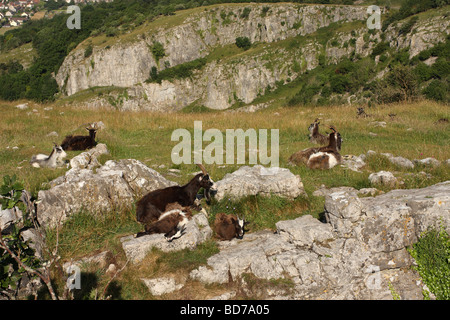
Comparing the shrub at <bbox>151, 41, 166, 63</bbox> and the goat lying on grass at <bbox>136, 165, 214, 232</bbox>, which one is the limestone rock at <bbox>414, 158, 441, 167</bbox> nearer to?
the goat lying on grass at <bbox>136, 165, 214, 232</bbox>

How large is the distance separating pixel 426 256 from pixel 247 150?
7.54m

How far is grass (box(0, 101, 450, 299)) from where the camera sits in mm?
5953

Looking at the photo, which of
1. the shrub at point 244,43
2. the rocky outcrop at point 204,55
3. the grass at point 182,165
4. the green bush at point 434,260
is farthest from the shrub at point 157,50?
the green bush at point 434,260

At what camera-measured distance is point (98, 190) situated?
7.50 m

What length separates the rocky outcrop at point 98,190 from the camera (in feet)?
22.7

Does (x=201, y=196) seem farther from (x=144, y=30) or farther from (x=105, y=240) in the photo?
(x=144, y=30)

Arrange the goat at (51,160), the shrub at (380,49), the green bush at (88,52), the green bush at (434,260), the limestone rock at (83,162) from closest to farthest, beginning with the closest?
the green bush at (434,260), the limestone rock at (83,162), the goat at (51,160), the shrub at (380,49), the green bush at (88,52)

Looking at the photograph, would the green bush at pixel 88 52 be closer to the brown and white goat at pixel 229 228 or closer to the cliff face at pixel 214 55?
the cliff face at pixel 214 55

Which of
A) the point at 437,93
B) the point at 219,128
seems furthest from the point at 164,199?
the point at 437,93

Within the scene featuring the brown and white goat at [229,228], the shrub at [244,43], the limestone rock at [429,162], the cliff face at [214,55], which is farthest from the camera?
the shrub at [244,43]

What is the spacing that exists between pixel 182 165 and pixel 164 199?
11.5 ft

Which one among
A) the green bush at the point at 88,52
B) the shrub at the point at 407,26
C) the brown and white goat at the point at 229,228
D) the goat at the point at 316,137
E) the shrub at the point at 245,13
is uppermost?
the shrub at the point at 245,13

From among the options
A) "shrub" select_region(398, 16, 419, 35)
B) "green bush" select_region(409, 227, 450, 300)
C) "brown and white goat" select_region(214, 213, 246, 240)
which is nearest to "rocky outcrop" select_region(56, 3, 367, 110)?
"shrub" select_region(398, 16, 419, 35)

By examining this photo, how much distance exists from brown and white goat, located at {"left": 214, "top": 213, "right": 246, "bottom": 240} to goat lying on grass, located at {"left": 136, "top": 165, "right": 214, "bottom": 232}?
3.08 feet
